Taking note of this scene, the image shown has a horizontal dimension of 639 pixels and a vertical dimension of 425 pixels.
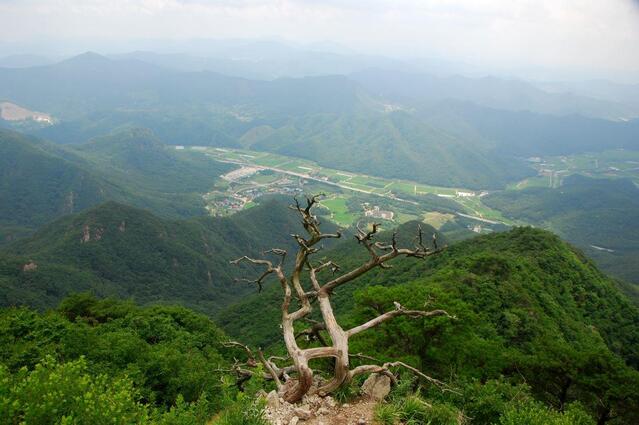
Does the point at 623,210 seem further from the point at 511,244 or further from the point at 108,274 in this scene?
the point at 108,274

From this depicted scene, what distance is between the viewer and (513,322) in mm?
33406

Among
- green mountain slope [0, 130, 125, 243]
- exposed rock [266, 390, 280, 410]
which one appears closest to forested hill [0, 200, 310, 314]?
green mountain slope [0, 130, 125, 243]

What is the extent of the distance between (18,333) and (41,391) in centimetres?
1950

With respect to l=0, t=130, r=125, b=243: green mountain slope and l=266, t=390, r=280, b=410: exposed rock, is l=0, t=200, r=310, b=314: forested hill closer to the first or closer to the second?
l=0, t=130, r=125, b=243: green mountain slope

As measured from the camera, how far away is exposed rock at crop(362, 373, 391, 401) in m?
12.8

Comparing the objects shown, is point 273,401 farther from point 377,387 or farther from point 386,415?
point 377,387

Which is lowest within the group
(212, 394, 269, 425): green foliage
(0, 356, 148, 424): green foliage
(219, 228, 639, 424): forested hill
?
(219, 228, 639, 424): forested hill

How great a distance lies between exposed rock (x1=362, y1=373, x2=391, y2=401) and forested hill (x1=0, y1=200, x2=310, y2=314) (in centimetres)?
7439

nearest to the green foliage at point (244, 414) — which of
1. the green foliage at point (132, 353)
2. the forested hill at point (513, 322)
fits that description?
the green foliage at point (132, 353)

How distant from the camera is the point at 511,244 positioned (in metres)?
58.8

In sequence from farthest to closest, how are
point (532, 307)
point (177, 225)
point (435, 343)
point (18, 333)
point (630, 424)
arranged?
point (177, 225)
point (532, 307)
point (18, 333)
point (435, 343)
point (630, 424)

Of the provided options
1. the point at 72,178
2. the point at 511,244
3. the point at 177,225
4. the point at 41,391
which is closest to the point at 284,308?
the point at 41,391

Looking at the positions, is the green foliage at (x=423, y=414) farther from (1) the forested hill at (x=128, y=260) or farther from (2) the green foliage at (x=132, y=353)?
(1) the forested hill at (x=128, y=260)

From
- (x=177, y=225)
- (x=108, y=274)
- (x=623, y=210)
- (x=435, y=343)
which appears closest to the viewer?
(x=435, y=343)
